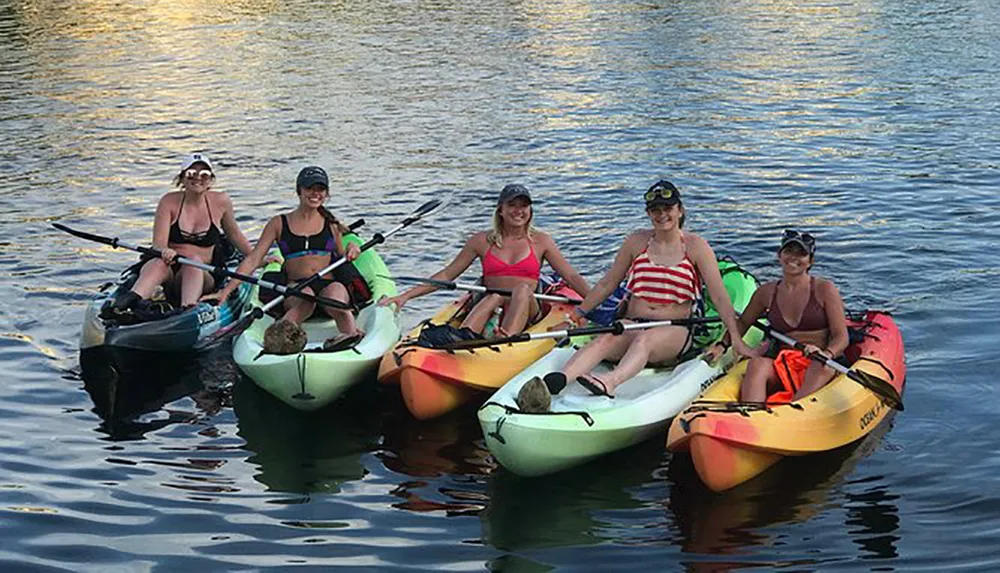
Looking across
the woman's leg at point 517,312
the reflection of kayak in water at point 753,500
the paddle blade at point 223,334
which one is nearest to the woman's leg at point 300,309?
the paddle blade at point 223,334

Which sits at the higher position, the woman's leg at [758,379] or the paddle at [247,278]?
the paddle at [247,278]

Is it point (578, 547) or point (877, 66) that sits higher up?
point (877, 66)

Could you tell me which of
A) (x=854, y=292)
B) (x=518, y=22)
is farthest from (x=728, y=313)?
(x=518, y=22)

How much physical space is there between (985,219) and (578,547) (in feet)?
29.1

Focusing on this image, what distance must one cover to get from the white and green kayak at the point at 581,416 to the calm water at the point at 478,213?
266 mm

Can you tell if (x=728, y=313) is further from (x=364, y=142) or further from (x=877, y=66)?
(x=877, y=66)

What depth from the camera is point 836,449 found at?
29.1ft

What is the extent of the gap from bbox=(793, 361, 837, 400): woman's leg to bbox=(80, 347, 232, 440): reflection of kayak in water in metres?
4.27

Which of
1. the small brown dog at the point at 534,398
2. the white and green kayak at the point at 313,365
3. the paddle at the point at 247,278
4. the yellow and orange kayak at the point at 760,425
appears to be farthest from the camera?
the paddle at the point at 247,278

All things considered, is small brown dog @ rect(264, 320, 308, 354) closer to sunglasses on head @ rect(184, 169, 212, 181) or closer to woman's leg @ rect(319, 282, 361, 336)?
woman's leg @ rect(319, 282, 361, 336)

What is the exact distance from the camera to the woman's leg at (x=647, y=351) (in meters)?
8.86

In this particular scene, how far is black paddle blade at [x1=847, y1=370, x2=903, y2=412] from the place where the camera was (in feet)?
27.8

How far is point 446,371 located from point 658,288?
155 cm

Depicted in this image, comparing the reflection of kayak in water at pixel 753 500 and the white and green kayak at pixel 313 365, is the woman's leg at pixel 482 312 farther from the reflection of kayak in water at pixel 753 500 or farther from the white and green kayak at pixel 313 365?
the reflection of kayak in water at pixel 753 500
